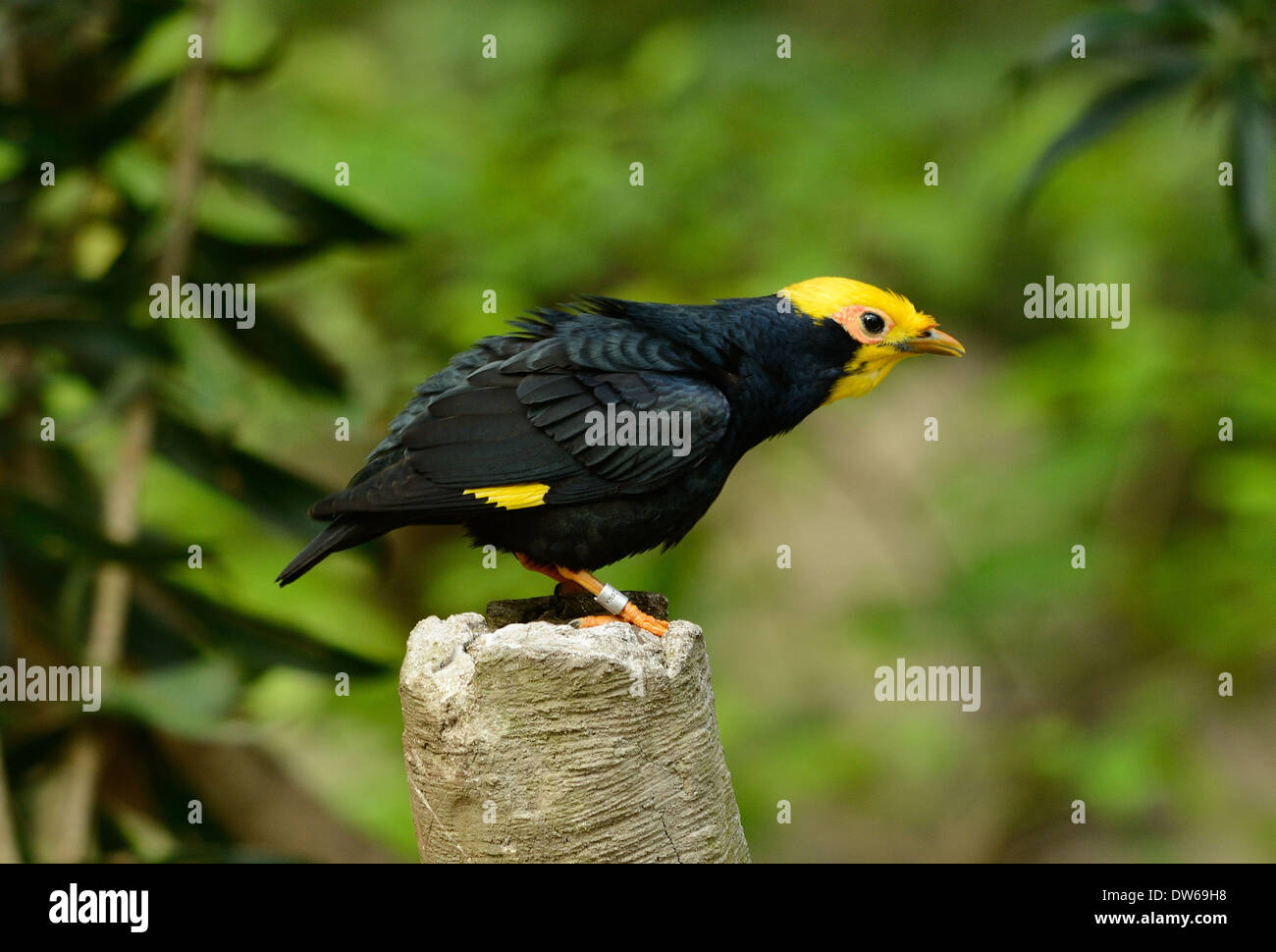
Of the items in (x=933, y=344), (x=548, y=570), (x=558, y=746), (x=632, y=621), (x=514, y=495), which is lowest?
(x=558, y=746)

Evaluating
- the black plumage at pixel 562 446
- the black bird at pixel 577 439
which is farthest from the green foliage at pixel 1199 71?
the black plumage at pixel 562 446

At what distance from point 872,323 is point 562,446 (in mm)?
1001

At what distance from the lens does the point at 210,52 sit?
5.10 metres

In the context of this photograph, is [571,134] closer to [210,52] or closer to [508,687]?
[210,52]

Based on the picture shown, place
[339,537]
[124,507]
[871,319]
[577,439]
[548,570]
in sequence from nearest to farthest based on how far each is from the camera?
[339,537] → [577,439] → [548,570] → [871,319] → [124,507]

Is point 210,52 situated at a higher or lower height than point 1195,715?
higher

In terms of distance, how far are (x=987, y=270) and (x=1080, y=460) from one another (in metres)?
1.59

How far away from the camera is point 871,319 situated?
3850 millimetres

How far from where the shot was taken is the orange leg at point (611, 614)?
9.90ft

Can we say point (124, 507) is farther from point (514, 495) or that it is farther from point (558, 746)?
point (558, 746)

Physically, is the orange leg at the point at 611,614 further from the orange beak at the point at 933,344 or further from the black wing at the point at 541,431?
the orange beak at the point at 933,344

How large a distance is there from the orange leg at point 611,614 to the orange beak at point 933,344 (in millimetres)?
1155

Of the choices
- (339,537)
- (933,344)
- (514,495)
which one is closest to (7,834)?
(339,537)
